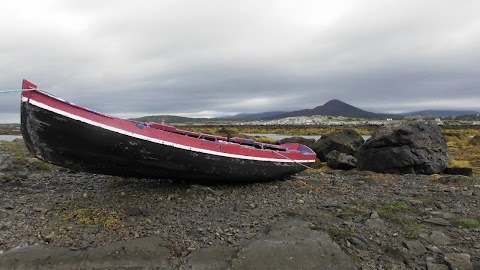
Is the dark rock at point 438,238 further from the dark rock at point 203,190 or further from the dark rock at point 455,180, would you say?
the dark rock at point 455,180

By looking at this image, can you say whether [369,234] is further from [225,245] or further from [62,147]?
[62,147]

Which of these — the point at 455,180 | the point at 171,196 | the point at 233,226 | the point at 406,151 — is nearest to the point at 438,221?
the point at 233,226

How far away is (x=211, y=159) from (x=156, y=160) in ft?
5.48

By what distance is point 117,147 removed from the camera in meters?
9.72

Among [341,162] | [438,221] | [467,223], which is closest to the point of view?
[467,223]

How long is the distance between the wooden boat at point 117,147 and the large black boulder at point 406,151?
7489mm

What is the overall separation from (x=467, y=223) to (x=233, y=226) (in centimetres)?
551

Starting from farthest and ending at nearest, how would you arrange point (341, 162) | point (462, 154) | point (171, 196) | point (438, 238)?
1. point (462, 154)
2. point (341, 162)
3. point (171, 196)
4. point (438, 238)

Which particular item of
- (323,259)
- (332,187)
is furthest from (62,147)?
(332,187)

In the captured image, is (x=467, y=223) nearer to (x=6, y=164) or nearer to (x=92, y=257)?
(x=92, y=257)

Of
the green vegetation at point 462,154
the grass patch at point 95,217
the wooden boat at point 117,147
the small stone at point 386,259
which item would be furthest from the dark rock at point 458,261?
the green vegetation at point 462,154

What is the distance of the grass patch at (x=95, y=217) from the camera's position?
8.72 metres

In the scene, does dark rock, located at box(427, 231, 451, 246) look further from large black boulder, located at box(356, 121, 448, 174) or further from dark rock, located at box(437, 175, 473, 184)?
large black boulder, located at box(356, 121, 448, 174)

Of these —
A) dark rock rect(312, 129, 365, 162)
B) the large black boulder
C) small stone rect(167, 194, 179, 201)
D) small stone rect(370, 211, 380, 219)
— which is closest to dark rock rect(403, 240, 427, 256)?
small stone rect(370, 211, 380, 219)
